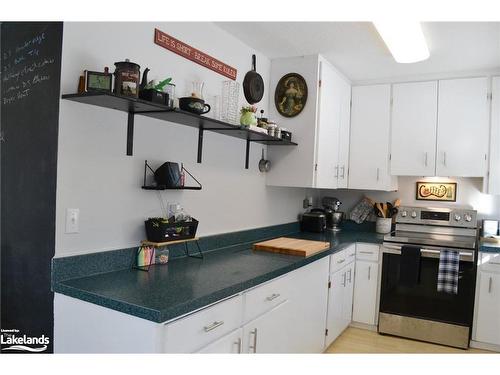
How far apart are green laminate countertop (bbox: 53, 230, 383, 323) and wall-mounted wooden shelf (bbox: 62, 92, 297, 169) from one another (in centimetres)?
62

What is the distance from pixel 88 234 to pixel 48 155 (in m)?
0.39

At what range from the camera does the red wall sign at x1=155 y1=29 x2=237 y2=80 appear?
2.19m

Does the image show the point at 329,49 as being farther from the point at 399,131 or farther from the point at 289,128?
the point at 399,131

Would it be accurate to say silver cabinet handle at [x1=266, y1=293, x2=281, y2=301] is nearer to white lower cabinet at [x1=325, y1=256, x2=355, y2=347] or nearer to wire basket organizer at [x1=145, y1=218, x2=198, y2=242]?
wire basket organizer at [x1=145, y1=218, x2=198, y2=242]

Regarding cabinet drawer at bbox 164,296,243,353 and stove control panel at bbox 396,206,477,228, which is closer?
cabinet drawer at bbox 164,296,243,353

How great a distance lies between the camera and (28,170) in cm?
187

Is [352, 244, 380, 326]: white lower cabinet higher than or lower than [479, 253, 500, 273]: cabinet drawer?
lower

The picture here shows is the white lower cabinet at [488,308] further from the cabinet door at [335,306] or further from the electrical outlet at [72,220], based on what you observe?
the electrical outlet at [72,220]

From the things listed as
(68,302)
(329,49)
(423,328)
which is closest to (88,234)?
(68,302)

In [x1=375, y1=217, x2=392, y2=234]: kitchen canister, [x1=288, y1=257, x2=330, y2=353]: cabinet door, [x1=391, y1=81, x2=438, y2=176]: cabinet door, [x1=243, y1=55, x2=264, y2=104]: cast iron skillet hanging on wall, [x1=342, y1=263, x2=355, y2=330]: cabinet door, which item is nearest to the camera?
[x1=288, y1=257, x2=330, y2=353]: cabinet door

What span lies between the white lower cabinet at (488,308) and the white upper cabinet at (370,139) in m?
1.11

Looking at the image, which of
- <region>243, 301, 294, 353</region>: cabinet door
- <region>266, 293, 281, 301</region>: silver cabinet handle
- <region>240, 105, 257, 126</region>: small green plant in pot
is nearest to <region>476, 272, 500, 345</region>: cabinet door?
<region>243, 301, 294, 353</region>: cabinet door

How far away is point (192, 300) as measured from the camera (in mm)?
1530

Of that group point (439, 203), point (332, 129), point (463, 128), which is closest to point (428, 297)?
point (439, 203)
